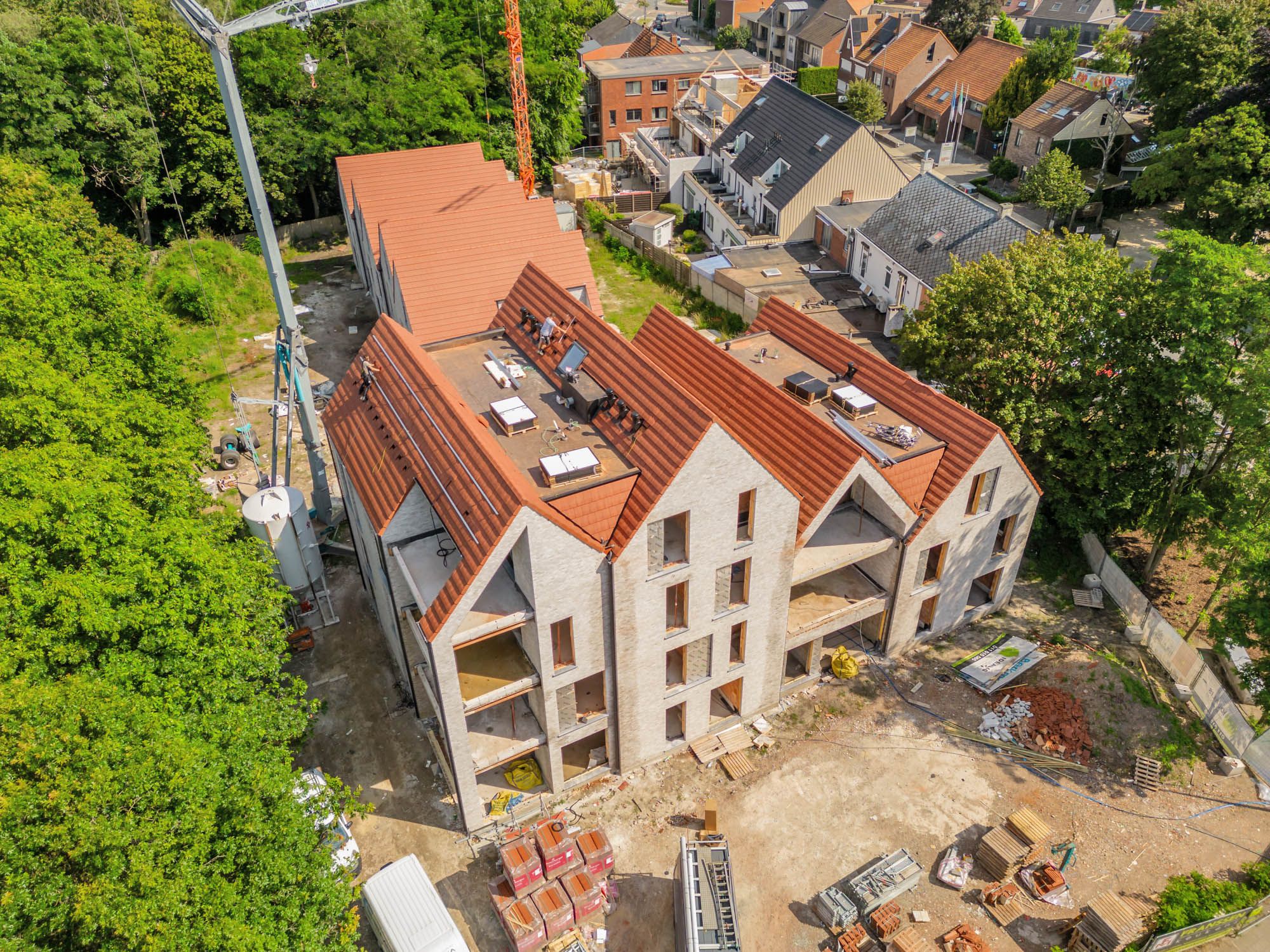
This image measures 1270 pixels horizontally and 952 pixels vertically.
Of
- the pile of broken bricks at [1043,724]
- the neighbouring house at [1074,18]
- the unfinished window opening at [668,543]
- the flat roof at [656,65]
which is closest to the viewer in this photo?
the unfinished window opening at [668,543]

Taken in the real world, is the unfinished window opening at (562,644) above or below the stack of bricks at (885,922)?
above

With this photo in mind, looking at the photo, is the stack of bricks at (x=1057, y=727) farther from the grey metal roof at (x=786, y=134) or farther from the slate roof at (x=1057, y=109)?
the slate roof at (x=1057, y=109)

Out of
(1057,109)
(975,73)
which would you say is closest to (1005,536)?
(1057,109)

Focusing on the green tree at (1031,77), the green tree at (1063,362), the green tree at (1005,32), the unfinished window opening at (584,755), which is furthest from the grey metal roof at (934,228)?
the green tree at (1005,32)

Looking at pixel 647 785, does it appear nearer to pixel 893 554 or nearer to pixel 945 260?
pixel 893 554

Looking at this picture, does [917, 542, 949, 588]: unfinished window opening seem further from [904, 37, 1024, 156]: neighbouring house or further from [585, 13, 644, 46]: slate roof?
[585, 13, 644, 46]: slate roof

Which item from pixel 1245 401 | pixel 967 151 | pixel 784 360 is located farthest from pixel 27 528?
pixel 967 151

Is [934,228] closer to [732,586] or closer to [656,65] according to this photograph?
[732,586]

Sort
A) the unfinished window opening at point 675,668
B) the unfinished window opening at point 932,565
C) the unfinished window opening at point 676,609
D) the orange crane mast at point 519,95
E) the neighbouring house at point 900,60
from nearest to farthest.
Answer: the unfinished window opening at point 676,609 < the unfinished window opening at point 675,668 < the unfinished window opening at point 932,565 < the orange crane mast at point 519,95 < the neighbouring house at point 900,60
